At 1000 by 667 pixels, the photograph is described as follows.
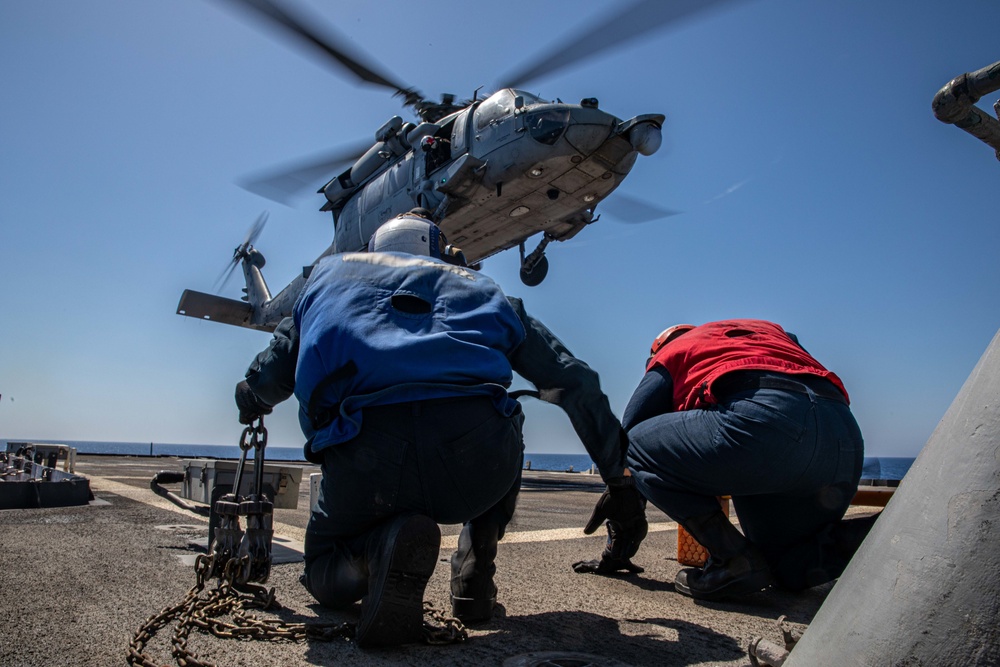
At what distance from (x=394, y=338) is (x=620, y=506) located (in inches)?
59.3

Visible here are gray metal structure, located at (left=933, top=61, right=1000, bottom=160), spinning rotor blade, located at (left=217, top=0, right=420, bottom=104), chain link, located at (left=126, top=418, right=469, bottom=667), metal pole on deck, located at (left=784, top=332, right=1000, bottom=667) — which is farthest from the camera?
spinning rotor blade, located at (left=217, top=0, right=420, bottom=104)

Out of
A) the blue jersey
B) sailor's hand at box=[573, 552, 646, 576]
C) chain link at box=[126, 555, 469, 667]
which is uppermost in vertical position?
the blue jersey

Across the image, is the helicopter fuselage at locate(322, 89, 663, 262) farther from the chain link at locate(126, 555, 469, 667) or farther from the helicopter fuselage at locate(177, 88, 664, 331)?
the chain link at locate(126, 555, 469, 667)

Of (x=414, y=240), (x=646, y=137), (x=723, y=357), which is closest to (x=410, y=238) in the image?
(x=414, y=240)

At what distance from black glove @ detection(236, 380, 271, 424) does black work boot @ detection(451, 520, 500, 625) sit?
0.88 meters

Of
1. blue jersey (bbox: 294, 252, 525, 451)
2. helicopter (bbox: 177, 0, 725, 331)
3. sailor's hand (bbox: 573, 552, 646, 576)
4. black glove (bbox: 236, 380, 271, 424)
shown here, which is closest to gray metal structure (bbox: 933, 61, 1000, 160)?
blue jersey (bbox: 294, 252, 525, 451)

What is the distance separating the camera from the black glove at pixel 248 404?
2.42 metres

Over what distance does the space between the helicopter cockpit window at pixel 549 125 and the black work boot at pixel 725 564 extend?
8.79 metres

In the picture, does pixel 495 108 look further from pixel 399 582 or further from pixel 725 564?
pixel 399 582

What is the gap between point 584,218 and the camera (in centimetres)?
1289

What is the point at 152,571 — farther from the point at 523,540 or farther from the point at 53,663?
the point at 523,540

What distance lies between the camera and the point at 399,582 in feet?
5.96

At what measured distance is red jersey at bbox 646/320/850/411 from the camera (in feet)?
8.57

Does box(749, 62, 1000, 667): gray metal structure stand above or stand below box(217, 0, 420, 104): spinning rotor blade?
below
